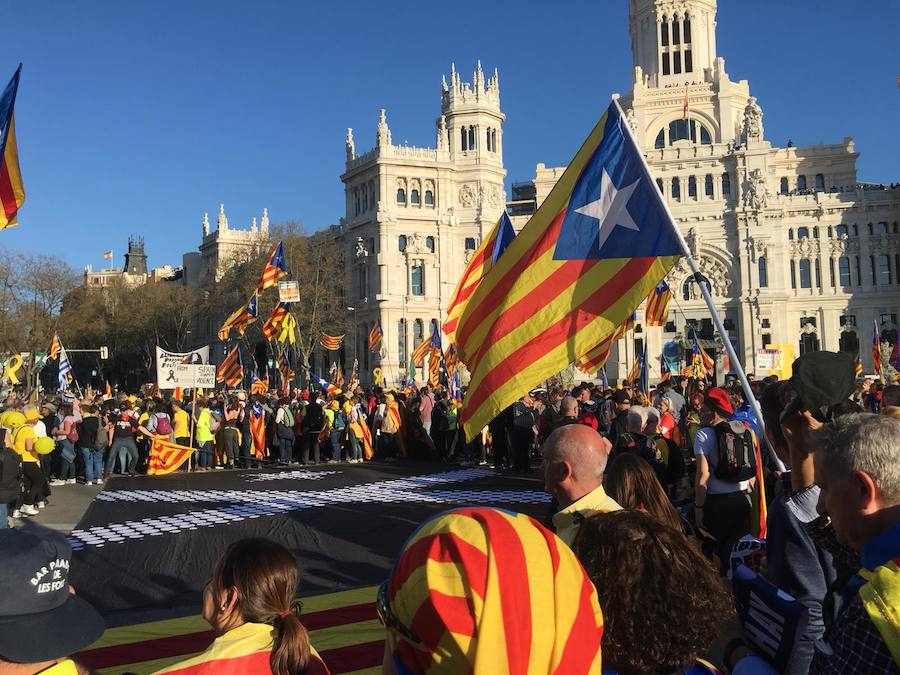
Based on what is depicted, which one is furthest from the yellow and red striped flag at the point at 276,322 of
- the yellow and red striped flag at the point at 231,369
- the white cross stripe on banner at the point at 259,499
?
the white cross stripe on banner at the point at 259,499

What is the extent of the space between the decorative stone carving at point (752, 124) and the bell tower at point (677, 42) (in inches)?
362

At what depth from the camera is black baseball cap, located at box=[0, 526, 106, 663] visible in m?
1.99

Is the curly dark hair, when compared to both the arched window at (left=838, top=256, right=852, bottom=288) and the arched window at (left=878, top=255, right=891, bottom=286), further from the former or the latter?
the arched window at (left=878, top=255, right=891, bottom=286)

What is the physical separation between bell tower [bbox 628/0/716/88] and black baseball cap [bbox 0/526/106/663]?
249 ft

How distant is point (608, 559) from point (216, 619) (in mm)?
1326

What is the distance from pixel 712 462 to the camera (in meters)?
6.25

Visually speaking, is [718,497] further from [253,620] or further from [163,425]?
[163,425]

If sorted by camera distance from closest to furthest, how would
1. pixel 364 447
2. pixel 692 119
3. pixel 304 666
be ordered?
pixel 304 666 → pixel 364 447 → pixel 692 119

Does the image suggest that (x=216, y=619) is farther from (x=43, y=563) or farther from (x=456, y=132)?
(x=456, y=132)

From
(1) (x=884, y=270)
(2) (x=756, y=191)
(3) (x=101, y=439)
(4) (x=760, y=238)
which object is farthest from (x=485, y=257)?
(1) (x=884, y=270)

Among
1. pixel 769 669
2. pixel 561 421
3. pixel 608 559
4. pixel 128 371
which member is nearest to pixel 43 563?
pixel 608 559

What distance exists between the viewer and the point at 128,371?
293ft

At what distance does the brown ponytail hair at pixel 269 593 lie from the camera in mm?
2607

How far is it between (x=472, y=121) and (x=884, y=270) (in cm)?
3564
